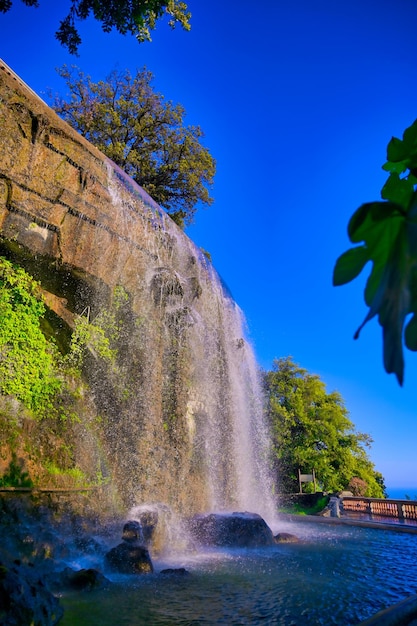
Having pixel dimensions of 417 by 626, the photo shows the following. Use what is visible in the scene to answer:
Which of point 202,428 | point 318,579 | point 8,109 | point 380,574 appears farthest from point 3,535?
point 202,428

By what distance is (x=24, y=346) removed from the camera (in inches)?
430

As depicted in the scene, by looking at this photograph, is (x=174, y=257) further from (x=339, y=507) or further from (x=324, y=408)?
(x=324, y=408)

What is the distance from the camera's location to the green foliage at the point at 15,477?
885cm

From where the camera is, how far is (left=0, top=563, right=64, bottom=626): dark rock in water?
3533mm

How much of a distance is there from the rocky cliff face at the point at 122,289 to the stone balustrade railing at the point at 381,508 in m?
5.82

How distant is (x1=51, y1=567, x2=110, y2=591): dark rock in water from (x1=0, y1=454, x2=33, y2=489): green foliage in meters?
3.53

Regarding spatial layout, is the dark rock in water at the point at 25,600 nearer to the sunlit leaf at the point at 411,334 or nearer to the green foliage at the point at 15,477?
the sunlit leaf at the point at 411,334

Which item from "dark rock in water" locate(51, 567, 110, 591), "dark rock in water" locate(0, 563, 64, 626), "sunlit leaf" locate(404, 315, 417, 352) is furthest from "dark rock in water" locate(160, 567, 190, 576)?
"sunlit leaf" locate(404, 315, 417, 352)

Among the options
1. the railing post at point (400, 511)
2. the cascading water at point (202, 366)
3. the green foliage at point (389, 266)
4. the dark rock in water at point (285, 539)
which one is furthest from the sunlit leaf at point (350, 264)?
the railing post at point (400, 511)

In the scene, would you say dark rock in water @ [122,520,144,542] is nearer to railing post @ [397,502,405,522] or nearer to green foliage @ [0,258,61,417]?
green foliage @ [0,258,61,417]

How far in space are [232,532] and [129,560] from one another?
4.03 metres

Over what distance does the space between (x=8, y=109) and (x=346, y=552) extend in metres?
13.3

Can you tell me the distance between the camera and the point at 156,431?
1316cm

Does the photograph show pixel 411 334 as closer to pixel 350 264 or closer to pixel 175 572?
pixel 350 264
